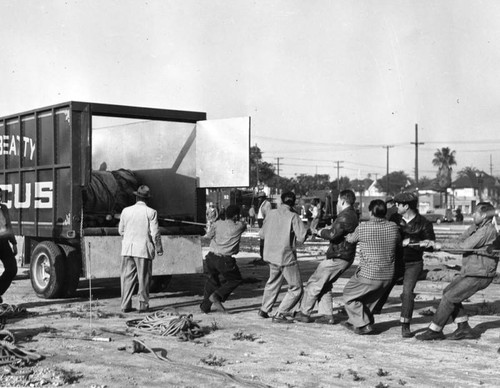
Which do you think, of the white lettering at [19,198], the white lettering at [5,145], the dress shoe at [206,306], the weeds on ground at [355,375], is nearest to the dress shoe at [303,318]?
the dress shoe at [206,306]

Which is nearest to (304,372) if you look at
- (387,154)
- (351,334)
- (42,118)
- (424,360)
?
(424,360)

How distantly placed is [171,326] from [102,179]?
5.21 m

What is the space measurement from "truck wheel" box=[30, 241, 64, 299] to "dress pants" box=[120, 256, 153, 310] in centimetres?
146

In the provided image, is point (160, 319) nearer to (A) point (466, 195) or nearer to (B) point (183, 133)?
(B) point (183, 133)

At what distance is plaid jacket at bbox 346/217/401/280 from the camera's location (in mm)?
8438

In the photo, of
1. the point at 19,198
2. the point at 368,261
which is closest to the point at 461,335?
the point at 368,261

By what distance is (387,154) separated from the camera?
9194cm

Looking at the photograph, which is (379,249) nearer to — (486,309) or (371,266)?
(371,266)

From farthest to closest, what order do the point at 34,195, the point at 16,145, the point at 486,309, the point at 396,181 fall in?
1. the point at 396,181
2. the point at 16,145
3. the point at 34,195
4. the point at 486,309

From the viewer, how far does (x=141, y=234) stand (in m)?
10.1

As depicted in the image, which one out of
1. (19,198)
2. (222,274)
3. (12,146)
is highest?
(12,146)

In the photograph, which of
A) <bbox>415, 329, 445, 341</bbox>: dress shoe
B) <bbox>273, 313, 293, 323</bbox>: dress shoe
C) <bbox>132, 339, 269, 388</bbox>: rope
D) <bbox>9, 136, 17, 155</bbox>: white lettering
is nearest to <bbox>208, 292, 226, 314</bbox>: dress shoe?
<bbox>273, 313, 293, 323</bbox>: dress shoe

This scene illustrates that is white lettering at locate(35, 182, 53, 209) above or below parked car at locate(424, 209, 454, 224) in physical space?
above

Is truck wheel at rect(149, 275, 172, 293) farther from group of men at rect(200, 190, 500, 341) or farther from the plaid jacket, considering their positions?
the plaid jacket
